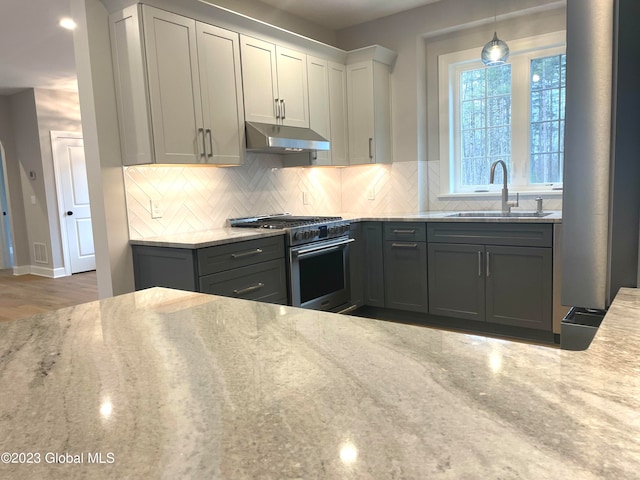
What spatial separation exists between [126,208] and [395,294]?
6.97 feet

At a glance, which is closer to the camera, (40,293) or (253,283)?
(253,283)

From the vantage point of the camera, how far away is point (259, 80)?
137 inches

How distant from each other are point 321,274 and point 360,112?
5.43 feet

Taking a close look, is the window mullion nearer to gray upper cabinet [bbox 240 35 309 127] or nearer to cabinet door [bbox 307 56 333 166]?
cabinet door [bbox 307 56 333 166]

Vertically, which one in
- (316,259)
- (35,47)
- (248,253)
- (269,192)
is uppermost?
(35,47)

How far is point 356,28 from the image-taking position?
15.0 feet

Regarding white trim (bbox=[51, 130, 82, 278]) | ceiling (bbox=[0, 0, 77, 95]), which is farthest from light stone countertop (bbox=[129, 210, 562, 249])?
white trim (bbox=[51, 130, 82, 278])

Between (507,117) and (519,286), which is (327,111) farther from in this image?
(519,286)

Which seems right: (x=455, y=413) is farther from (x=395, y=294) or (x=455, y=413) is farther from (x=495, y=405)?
(x=395, y=294)

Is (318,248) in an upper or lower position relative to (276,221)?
lower

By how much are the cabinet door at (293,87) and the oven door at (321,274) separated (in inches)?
41.2

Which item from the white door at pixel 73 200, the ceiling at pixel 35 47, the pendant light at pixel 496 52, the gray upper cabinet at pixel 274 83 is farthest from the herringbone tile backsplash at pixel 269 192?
the white door at pixel 73 200

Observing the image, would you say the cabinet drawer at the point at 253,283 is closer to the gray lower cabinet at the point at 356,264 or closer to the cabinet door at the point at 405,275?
the gray lower cabinet at the point at 356,264

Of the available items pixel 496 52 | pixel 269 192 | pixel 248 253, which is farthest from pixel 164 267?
pixel 496 52
